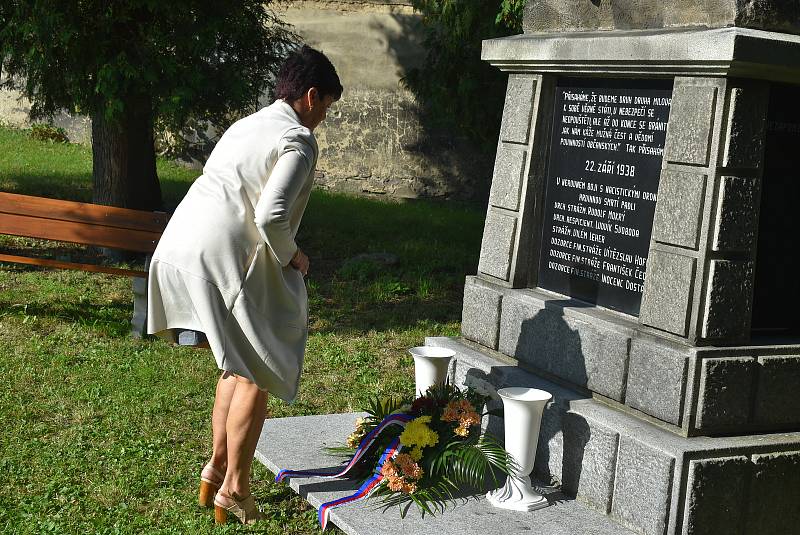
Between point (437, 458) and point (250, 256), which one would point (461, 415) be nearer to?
point (437, 458)

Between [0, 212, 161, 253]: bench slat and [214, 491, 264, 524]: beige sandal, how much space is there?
11.9 feet

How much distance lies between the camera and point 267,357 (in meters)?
4.05

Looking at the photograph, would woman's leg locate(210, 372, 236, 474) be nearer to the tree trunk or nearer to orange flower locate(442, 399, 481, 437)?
orange flower locate(442, 399, 481, 437)

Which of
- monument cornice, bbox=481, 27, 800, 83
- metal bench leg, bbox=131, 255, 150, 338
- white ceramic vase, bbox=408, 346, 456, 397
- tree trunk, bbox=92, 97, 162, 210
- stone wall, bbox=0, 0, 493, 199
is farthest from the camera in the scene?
stone wall, bbox=0, 0, 493, 199

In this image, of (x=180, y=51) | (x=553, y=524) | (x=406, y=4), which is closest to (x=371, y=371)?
(x=553, y=524)

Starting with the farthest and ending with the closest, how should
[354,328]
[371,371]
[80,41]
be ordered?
[80,41] → [354,328] → [371,371]

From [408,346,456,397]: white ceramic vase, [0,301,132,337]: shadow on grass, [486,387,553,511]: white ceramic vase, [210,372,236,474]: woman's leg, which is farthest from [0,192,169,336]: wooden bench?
[486,387,553,511]: white ceramic vase

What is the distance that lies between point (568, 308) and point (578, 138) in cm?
80

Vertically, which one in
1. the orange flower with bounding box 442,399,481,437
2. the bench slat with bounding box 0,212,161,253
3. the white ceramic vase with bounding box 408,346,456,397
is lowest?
the orange flower with bounding box 442,399,481,437

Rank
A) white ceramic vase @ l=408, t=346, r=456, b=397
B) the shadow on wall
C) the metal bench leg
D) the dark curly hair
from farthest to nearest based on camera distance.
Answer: the metal bench leg, white ceramic vase @ l=408, t=346, r=456, b=397, the shadow on wall, the dark curly hair

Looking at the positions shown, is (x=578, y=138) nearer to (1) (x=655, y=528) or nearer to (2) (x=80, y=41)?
(1) (x=655, y=528)

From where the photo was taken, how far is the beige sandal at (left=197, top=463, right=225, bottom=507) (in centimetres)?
444

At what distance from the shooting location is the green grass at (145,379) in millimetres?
4523

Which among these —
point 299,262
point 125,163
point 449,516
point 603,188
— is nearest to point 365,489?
point 449,516
